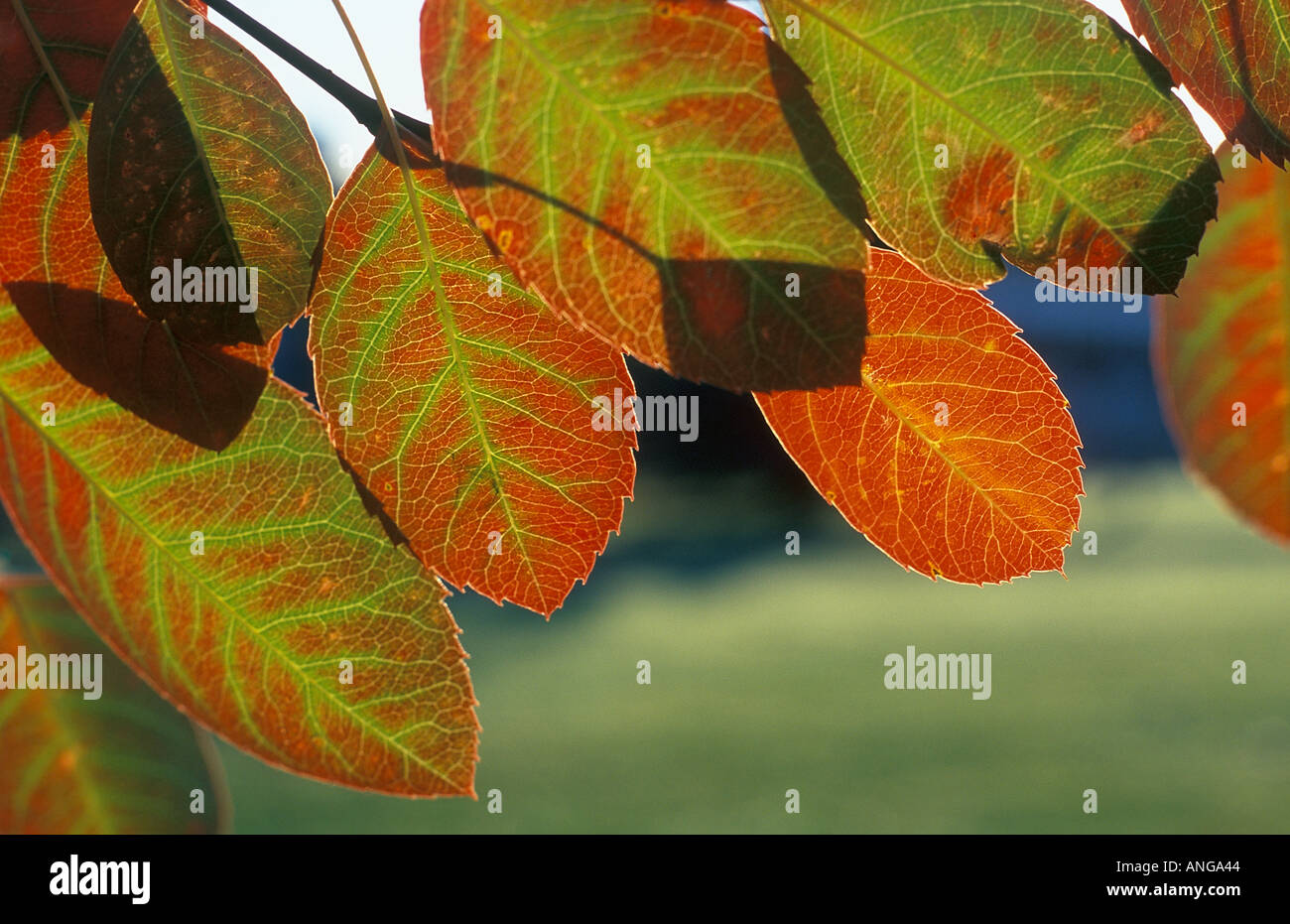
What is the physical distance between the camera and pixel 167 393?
341 mm

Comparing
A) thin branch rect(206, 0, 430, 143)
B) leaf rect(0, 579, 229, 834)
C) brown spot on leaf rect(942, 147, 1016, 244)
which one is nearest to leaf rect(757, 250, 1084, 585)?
brown spot on leaf rect(942, 147, 1016, 244)

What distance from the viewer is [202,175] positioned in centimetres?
32

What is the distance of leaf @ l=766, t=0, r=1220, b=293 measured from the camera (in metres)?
0.30

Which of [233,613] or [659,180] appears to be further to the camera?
[233,613]

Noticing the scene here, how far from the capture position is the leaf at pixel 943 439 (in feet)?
1.12

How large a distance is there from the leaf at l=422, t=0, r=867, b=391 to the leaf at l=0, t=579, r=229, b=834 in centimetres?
41

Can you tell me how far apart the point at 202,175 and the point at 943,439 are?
26cm

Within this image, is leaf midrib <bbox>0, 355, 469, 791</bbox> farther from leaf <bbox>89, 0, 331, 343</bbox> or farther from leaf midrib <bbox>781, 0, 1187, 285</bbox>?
leaf midrib <bbox>781, 0, 1187, 285</bbox>

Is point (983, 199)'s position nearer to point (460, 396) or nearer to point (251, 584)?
point (460, 396)

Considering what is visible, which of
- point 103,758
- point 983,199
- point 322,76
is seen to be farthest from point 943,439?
point 103,758

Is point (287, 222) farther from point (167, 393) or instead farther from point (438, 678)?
point (438, 678)

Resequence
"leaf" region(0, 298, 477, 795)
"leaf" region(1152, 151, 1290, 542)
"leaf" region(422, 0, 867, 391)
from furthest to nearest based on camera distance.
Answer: "leaf" region(1152, 151, 1290, 542)
"leaf" region(0, 298, 477, 795)
"leaf" region(422, 0, 867, 391)

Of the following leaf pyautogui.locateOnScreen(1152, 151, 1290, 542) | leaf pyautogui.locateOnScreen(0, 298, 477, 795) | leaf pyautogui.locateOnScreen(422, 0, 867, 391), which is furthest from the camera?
leaf pyautogui.locateOnScreen(1152, 151, 1290, 542)

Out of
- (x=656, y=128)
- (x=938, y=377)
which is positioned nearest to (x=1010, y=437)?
(x=938, y=377)
